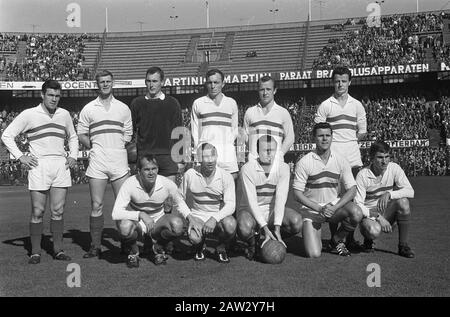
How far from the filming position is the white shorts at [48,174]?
6238 mm

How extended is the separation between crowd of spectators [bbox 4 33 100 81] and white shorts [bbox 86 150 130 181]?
98.6 ft

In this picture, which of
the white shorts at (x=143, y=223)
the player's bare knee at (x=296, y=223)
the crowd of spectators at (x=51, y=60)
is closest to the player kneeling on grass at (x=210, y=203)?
the white shorts at (x=143, y=223)

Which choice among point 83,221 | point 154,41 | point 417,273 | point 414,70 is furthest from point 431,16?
point 417,273

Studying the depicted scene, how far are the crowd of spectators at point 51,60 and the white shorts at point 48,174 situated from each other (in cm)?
3012

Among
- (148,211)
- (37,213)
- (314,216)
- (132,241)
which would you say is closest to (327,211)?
(314,216)

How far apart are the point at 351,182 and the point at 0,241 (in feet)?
17.2

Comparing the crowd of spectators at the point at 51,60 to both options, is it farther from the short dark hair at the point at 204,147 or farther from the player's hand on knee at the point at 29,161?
the short dark hair at the point at 204,147

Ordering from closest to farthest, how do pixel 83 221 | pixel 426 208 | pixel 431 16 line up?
1. pixel 83 221
2. pixel 426 208
3. pixel 431 16

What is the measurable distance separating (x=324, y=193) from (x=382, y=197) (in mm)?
702

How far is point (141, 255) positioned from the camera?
6531mm

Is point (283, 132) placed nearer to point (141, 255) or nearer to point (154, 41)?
point (141, 255)

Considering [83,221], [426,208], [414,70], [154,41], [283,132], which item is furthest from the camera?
[154,41]

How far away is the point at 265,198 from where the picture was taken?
6578mm
